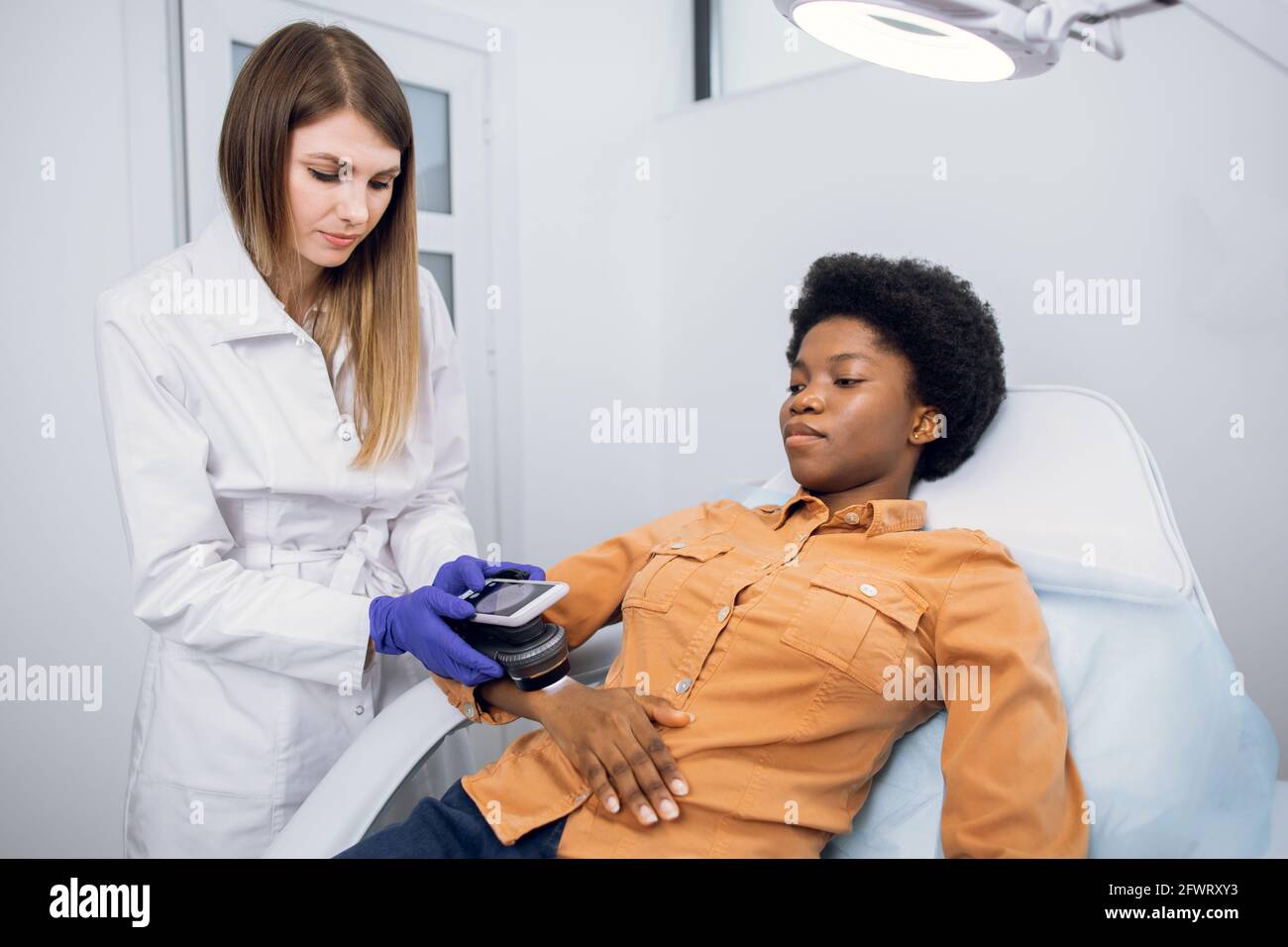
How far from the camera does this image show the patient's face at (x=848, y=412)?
1.26 meters

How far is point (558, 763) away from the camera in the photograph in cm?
111

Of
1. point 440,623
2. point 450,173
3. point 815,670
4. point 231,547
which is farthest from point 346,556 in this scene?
point 450,173

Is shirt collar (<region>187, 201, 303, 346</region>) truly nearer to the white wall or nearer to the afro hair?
the white wall

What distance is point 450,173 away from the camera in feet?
7.23

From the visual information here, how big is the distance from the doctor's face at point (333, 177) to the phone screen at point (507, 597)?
0.50m

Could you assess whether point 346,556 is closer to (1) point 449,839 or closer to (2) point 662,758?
(1) point 449,839

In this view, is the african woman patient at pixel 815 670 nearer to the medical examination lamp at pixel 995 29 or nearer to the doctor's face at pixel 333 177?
the medical examination lamp at pixel 995 29

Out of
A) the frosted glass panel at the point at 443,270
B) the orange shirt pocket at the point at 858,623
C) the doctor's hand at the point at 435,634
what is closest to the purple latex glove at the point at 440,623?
the doctor's hand at the point at 435,634

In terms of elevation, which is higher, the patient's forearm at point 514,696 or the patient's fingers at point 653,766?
the patient's forearm at point 514,696


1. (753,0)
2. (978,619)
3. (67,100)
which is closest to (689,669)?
(978,619)

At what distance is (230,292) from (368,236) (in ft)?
0.70
